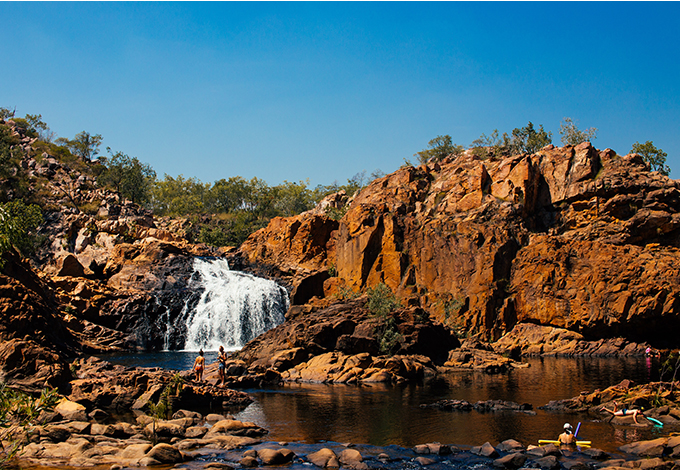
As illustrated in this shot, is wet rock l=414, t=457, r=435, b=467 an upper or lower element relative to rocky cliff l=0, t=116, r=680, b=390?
lower

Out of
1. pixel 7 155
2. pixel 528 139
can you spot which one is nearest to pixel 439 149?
pixel 528 139

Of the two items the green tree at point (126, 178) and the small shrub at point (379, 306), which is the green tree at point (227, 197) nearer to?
the green tree at point (126, 178)

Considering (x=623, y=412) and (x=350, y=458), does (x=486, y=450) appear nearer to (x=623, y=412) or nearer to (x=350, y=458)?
(x=350, y=458)

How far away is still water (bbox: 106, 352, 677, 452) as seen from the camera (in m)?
20.9

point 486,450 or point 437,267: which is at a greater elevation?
point 437,267

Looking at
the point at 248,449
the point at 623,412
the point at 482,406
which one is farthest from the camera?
the point at 482,406

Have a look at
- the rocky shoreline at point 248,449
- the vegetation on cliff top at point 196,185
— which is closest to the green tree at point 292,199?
the vegetation on cliff top at point 196,185

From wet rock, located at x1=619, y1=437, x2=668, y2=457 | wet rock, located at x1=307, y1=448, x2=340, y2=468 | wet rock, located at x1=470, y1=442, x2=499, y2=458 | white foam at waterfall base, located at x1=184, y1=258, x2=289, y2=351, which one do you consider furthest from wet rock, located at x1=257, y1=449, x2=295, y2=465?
white foam at waterfall base, located at x1=184, y1=258, x2=289, y2=351

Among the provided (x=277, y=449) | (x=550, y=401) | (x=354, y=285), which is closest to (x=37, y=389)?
(x=277, y=449)

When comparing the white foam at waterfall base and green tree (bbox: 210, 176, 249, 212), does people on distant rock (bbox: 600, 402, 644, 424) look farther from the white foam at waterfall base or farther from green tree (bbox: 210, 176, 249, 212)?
green tree (bbox: 210, 176, 249, 212)

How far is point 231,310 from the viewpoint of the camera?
59.8 metres

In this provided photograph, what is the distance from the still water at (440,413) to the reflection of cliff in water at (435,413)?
0.12 ft

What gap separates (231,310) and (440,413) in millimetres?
38278

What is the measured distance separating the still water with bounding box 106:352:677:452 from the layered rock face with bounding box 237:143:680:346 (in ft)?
41.3
